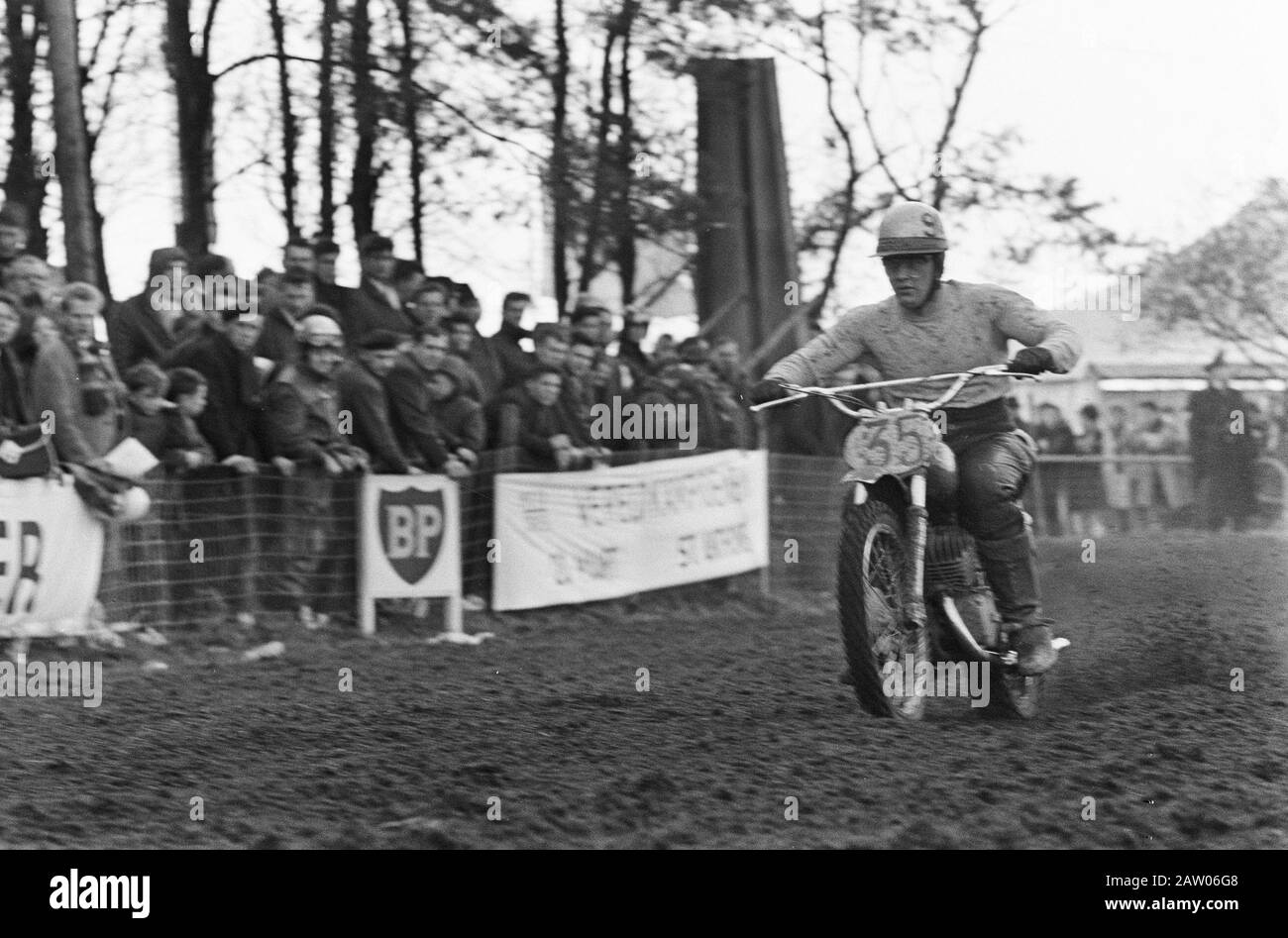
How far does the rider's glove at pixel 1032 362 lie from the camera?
7.50m

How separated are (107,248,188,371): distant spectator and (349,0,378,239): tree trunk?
1.37 m

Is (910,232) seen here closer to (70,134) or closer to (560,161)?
(560,161)

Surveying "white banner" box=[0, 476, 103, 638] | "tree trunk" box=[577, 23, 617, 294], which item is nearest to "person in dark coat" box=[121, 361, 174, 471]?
"white banner" box=[0, 476, 103, 638]

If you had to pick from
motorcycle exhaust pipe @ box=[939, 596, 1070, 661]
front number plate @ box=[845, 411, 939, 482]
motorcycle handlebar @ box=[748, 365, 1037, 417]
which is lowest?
motorcycle exhaust pipe @ box=[939, 596, 1070, 661]

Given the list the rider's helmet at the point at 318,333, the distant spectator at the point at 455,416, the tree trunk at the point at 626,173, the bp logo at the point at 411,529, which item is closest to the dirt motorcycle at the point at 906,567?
the rider's helmet at the point at 318,333

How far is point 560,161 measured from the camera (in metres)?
12.4

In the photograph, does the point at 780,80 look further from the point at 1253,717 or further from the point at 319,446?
the point at 1253,717

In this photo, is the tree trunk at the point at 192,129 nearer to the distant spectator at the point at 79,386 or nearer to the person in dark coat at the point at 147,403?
the person in dark coat at the point at 147,403

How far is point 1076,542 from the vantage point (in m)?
17.4

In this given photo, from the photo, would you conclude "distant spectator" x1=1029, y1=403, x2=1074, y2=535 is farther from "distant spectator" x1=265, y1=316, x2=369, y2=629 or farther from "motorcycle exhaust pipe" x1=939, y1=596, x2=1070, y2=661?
"motorcycle exhaust pipe" x1=939, y1=596, x2=1070, y2=661

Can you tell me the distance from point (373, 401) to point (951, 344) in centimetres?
386

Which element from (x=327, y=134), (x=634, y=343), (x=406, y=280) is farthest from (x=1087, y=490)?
(x=327, y=134)

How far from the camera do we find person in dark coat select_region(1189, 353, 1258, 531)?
55.0 feet
